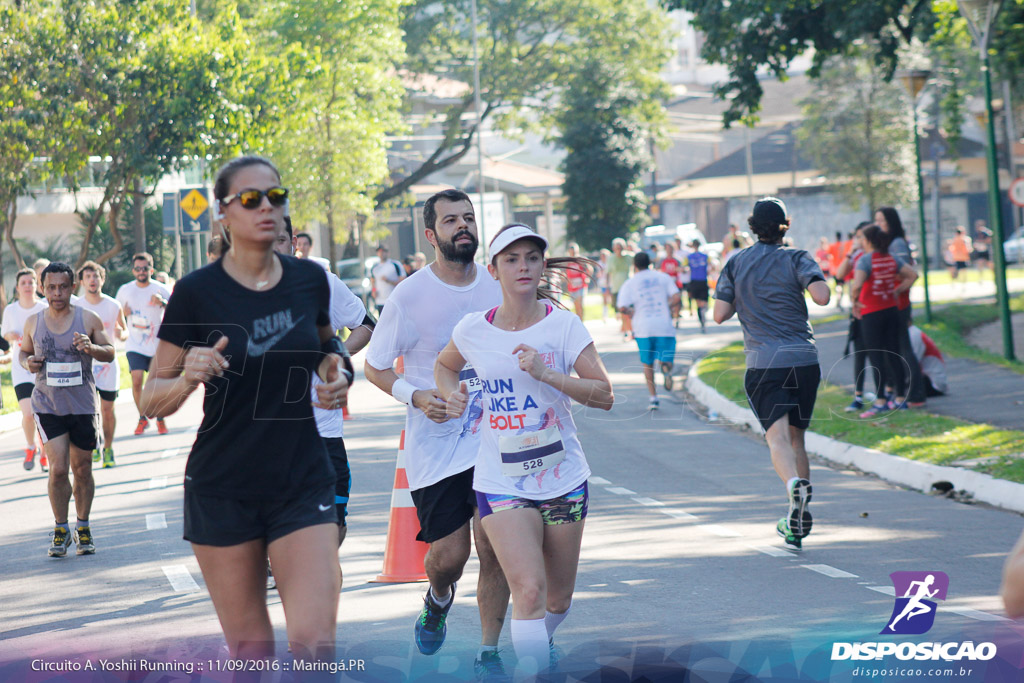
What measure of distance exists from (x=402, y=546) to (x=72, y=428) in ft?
10.2

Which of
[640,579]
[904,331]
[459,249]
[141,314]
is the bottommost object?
[640,579]

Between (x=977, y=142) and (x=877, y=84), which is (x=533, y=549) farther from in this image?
(x=977, y=142)

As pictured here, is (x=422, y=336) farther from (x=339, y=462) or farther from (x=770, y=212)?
(x=770, y=212)

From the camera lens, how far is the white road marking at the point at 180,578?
7645 millimetres

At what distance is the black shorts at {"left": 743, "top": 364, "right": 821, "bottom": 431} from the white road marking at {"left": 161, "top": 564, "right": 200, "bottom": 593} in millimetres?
3495

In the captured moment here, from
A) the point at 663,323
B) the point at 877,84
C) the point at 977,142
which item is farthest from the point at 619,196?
the point at 663,323

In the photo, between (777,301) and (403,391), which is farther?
(777,301)

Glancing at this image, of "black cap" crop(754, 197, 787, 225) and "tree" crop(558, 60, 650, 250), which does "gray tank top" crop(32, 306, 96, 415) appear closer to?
"black cap" crop(754, 197, 787, 225)

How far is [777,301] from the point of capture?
26.2ft

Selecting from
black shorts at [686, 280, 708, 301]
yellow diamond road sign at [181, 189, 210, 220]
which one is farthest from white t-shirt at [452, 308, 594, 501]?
black shorts at [686, 280, 708, 301]

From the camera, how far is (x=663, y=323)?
53.8 ft

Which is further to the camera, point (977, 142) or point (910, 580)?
point (977, 142)

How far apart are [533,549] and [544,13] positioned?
46190 millimetres

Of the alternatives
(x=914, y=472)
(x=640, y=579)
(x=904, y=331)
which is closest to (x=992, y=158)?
(x=904, y=331)
